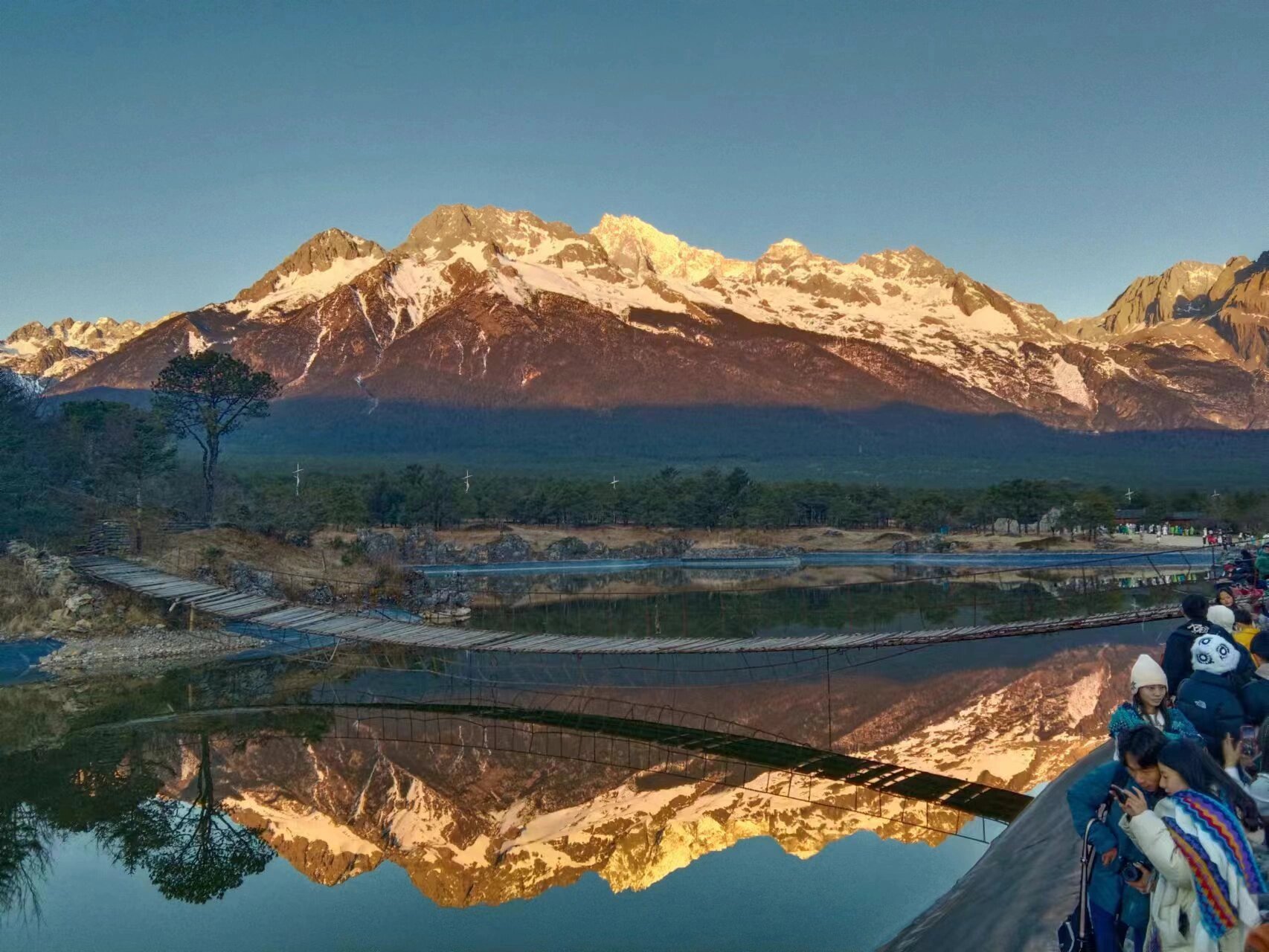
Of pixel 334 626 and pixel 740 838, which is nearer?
pixel 740 838

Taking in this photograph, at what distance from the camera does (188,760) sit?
13.6 m

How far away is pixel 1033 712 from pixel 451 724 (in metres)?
8.91

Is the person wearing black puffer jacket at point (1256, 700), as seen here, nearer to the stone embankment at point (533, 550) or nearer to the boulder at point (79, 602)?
the boulder at point (79, 602)

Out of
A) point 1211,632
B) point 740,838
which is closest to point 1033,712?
point 740,838

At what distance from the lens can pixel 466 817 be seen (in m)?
11.4

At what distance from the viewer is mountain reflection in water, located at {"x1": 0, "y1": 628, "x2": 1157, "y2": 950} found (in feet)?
29.3

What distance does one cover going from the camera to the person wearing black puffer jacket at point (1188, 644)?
207 inches

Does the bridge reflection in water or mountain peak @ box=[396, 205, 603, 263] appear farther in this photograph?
mountain peak @ box=[396, 205, 603, 263]

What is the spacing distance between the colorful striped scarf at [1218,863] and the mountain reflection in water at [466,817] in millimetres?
5321

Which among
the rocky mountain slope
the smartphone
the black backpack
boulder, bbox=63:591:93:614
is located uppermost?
the smartphone

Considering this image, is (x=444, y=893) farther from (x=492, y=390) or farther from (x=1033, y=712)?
(x=492, y=390)

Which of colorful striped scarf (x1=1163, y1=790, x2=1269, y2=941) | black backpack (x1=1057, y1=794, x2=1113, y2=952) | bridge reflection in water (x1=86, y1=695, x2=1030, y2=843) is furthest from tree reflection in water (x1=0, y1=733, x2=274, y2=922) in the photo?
colorful striped scarf (x1=1163, y1=790, x2=1269, y2=941)

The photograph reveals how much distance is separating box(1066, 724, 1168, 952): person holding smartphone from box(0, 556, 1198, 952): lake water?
4.59 meters

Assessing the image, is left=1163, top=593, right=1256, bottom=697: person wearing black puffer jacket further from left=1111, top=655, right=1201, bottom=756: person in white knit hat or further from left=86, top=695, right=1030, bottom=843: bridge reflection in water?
left=86, top=695, right=1030, bottom=843: bridge reflection in water
